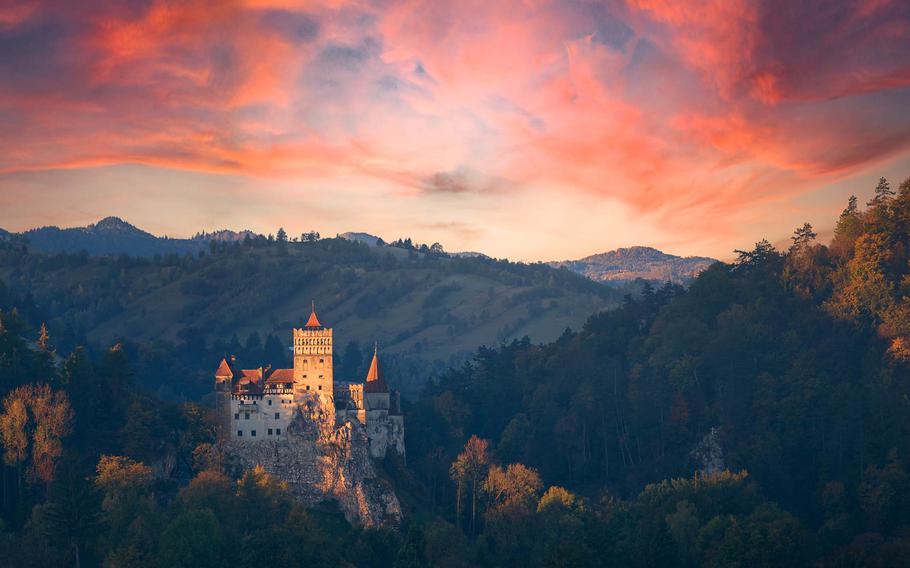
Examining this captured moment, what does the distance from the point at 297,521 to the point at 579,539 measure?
24752 millimetres

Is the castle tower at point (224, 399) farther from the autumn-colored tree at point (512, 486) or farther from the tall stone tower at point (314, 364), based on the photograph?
the autumn-colored tree at point (512, 486)

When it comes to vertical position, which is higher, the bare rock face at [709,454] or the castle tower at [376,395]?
the castle tower at [376,395]

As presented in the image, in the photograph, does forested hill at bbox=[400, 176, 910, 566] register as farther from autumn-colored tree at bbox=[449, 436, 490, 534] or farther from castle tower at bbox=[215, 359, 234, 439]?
castle tower at bbox=[215, 359, 234, 439]

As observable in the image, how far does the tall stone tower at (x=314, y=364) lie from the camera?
4540 inches

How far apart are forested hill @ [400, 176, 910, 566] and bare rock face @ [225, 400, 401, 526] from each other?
39.0 ft

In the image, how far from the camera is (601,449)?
138 m

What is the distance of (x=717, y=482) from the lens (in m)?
117

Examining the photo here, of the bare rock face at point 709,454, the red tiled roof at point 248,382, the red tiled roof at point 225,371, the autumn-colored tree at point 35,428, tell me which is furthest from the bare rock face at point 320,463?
the bare rock face at point 709,454

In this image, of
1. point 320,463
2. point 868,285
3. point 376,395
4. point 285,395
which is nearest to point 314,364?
point 285,395

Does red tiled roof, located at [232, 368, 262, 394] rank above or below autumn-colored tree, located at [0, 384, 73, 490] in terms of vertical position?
above

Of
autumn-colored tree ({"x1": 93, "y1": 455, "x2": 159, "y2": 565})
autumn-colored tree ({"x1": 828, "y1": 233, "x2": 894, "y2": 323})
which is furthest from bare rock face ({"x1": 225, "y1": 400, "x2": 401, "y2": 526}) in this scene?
autumn-colored tree ({"x1": 828, "y1": 233, "x2": 894, "y2": 323})

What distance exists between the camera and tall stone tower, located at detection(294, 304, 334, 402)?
115 m

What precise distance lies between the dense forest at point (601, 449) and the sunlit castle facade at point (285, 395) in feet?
11.9

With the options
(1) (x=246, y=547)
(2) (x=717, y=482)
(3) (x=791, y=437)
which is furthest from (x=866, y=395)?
(1) (x=246, y=547)
